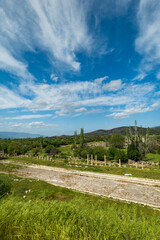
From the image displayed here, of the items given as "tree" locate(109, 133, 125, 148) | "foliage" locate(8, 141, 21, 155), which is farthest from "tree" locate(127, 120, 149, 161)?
"foliage" locate(8, 141, 21, 155)

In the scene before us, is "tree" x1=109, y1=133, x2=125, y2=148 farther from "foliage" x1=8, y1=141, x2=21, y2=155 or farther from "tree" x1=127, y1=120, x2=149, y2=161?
"foliage" x1=8, y1=141, x2=21, y2=155

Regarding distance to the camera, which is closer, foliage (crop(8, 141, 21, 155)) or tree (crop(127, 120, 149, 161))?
tree (crop(127, 120, 149, 161))

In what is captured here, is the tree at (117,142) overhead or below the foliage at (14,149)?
overhead

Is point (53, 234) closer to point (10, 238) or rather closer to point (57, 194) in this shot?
point (10, 238)

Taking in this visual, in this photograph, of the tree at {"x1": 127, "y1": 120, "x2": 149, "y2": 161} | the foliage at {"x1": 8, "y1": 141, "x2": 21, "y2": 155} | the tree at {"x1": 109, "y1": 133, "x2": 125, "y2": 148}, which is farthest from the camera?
the tree at {"x1": 109, "y1": 133, "x2": 125, "y2": 148}

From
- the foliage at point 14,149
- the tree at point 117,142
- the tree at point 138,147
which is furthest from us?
the tree at point 117,142

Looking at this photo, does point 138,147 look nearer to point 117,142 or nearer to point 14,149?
point 117,142

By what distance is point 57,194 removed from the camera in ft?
35.1

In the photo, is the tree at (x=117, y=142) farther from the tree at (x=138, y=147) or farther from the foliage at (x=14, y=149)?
the foliage at (x=14, y=149)

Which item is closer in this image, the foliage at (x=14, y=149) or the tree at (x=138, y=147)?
the tree at (x=138, y=147)

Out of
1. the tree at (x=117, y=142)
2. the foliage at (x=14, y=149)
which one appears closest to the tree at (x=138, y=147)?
the tree at (x=117, y=142)

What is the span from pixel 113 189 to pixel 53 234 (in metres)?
12.7

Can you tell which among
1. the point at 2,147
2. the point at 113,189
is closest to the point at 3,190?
the point at 113,189

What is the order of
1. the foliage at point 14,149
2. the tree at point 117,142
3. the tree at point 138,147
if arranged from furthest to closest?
the tree at point 117,142
the foliage at point 14,149
the tree at point 138,147
